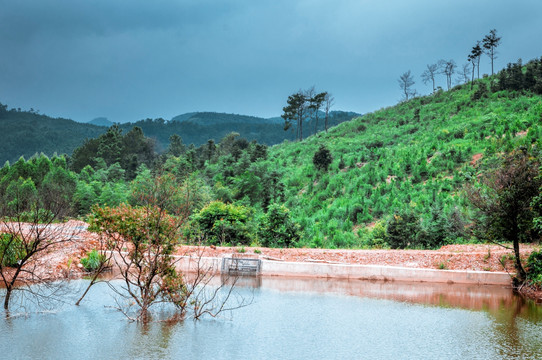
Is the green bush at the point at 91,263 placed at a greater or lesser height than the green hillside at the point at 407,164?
lesser

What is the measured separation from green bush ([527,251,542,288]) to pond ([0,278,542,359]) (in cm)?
109

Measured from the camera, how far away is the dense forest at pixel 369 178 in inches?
802

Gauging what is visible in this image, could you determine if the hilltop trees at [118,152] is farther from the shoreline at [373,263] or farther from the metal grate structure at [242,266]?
the metal grate structure at [242,266]

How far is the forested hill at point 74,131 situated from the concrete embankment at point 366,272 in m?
60.8

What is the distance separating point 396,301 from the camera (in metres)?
12.6

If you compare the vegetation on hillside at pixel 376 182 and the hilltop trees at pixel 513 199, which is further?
the vegetation on hillside at pixel 376 182

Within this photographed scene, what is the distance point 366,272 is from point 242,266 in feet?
13.7

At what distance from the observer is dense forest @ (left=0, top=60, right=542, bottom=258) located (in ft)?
66.8

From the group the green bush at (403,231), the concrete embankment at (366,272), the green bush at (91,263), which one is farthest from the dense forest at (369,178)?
the green bush at (91,263)

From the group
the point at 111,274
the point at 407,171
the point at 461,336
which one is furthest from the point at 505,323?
the point at 407,171

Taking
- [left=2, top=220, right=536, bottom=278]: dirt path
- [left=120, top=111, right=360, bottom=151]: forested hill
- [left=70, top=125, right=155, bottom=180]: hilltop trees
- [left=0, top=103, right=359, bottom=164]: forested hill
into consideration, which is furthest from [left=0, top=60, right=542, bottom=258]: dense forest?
[left=120, top=111, right=360, bottom=151]: forested hill

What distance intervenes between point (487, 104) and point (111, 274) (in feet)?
123

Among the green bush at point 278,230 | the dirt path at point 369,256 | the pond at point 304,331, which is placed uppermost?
the green bush at point 278,230

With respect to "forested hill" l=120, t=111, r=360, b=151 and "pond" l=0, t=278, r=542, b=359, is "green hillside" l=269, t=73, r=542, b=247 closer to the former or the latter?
"pond" l=0, t=278, r=542, b=359
